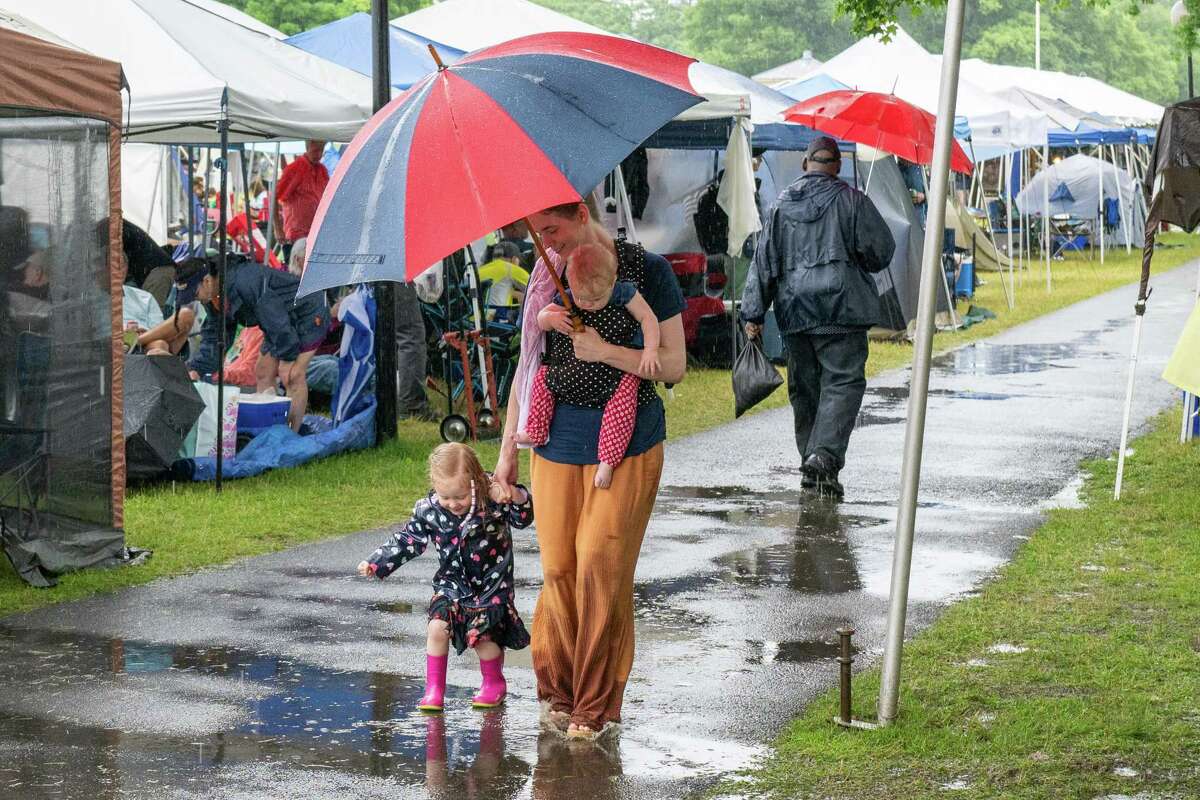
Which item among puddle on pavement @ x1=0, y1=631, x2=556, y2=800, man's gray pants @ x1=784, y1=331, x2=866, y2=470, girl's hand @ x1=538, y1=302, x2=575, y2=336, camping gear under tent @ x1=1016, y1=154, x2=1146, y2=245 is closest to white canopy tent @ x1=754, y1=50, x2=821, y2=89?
camping gear under tent @ x1=1016, y1=154, x2=1146, y2=245

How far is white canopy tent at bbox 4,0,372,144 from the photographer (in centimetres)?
1022

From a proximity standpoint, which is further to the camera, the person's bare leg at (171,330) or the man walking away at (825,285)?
the person's bare leg at (171,330)

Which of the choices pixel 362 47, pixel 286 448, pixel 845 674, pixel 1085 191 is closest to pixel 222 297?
pixel 286 448

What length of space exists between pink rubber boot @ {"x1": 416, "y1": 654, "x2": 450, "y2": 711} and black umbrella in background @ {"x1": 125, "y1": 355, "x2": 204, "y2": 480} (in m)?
4.67

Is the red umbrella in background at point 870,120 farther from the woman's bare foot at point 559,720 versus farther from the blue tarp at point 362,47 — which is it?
the woman's bare foot at point 559,720

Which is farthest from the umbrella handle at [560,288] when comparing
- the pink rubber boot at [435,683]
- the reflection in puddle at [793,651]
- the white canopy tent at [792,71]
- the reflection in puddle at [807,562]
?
the white canopy tent at [792,71]

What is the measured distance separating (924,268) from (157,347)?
7.01m

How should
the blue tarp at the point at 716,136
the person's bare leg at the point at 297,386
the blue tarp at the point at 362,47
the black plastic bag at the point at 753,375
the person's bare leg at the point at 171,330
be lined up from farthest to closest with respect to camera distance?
the blue tarp at the point at 716,136
the blue tarp at the point at 362,47
the person's bare leg at the point at 297,386
the person's bare leg at the point at 171,330
the black plastic bag at the point at 753,375

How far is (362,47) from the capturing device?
16328 mm

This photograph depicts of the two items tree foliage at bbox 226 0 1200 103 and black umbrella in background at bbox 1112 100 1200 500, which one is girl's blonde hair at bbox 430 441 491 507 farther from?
tree foliage at bbox 226 0 1200 103

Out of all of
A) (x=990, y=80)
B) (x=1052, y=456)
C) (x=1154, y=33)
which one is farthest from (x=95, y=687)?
(x=1154, y=33)

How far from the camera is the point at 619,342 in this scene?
17.5ft

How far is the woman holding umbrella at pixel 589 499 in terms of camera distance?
533 cm

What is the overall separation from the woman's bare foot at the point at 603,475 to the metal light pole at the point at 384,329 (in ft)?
21.7
